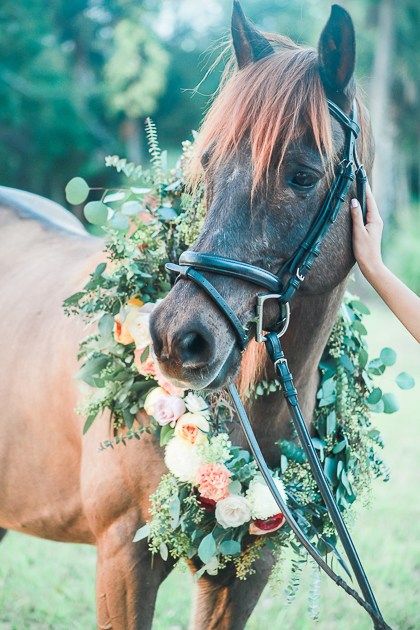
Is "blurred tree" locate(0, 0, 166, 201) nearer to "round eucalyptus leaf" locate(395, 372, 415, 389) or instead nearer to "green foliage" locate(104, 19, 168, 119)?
"green foliage" locate(104, 19, 168, 119)

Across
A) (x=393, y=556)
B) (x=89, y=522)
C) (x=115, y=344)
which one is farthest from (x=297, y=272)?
(x=393, y=556)

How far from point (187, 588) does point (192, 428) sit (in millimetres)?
2408

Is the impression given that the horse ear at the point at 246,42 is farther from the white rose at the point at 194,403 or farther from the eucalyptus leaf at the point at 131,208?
the white rose at the point at 194,403

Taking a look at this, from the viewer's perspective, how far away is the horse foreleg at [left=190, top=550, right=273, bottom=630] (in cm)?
274

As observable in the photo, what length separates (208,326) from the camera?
2037 mm

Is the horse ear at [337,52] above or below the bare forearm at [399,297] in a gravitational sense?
above

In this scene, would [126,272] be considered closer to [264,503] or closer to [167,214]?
[167,214]

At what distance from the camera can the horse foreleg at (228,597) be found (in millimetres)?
2744

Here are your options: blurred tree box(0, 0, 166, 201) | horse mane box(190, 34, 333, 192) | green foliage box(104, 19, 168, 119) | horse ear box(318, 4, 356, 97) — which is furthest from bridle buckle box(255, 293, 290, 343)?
green foliage box(104, 19, 168, 119)

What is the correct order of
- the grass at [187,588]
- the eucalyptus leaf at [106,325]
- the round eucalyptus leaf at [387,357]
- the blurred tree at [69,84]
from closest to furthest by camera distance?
the eucalyptus leaf at [106,325]
the round eucalyptus leaf at [387,357]
the grass at [187,588]
the blurred tree at [69,84]

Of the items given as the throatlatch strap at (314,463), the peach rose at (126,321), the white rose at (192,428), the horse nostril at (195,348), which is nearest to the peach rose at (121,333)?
the peach rose at (126,321)

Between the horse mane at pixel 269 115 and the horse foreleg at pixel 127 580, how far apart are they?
2.57 ft

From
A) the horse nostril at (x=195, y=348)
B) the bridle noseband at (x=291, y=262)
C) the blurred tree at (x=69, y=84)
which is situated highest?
the bridle noseband at (x=291, y=262)

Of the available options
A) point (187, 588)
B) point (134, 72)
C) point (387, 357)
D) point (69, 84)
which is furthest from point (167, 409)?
point (134, 72)
